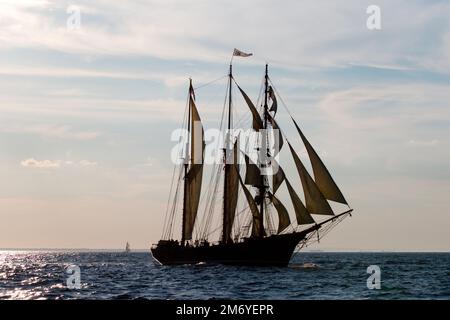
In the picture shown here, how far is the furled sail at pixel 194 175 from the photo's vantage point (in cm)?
8256

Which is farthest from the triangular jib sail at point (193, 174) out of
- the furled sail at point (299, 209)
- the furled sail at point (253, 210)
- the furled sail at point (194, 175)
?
the furled sail at point (299, 209)

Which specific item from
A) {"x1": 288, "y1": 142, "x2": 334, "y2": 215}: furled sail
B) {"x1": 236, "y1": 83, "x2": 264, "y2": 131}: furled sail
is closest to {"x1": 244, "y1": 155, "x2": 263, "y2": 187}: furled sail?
{"x1": 236, "y1": 83, "x2": 264, "y2": 131}: furled sail

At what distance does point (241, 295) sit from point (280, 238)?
36.3 metres

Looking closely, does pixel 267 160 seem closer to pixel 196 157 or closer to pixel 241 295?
pixel 196 157

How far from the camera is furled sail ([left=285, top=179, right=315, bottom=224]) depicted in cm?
6912

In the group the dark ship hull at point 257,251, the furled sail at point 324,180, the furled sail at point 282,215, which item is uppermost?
the furled sail at point 324,180

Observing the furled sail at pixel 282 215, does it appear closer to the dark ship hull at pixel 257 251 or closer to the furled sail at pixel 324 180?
the dark ship hull at pixel 257 251

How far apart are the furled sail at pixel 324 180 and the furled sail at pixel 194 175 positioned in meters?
19.9

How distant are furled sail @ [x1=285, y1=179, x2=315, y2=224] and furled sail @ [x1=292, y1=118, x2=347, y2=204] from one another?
453 cm

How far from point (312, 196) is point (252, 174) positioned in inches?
441

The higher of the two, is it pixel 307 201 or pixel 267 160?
pixel 267 160

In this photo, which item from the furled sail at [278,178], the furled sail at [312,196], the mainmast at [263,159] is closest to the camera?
the furled sail at [312,196]
